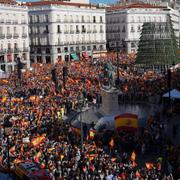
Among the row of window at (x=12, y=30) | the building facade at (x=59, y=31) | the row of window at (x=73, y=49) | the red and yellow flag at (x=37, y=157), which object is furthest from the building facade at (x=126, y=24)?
the red and yellow flag at (x=37, y=157)

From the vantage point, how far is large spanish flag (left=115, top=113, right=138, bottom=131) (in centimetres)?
2848

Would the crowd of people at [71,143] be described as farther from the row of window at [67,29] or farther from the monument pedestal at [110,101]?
the row of window at [67,29]

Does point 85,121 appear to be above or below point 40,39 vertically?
below

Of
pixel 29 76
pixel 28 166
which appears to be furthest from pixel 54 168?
pixel 29 76

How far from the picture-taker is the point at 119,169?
856 inches

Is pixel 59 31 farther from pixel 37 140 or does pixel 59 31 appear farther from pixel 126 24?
pixel 37 140

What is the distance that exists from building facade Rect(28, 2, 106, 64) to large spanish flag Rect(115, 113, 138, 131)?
60575mm

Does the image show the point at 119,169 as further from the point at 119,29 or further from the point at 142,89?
the point at 119,29

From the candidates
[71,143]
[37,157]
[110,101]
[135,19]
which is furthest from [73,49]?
[37,157]

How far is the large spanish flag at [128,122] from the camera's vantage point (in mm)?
28478

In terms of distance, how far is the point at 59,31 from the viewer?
89312 millimetres

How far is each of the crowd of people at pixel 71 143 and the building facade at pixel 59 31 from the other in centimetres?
4303

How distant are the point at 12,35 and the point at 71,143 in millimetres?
55089

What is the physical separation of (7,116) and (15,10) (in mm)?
49947
